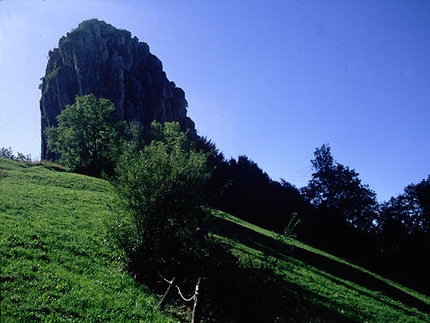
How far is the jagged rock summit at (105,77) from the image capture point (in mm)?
101250

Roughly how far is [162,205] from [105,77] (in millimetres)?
100615

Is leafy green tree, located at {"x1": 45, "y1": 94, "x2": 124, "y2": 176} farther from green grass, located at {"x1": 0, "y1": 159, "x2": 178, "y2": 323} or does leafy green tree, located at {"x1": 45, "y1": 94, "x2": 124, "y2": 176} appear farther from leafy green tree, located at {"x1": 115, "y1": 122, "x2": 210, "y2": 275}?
leafy green tree, located at {"x1": 115, "y1": 122, "x2": 210, "y2": 275}

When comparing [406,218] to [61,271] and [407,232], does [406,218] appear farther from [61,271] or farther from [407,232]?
[61,271]

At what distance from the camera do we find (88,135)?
62.4 meters

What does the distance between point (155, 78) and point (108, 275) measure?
116m

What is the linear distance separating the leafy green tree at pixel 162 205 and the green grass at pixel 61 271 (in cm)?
179

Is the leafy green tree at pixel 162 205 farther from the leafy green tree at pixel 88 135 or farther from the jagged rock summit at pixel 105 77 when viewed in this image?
the jagged rock summit at pixel 105 77

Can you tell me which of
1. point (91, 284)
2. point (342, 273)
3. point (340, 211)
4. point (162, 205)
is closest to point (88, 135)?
point (162, 205)

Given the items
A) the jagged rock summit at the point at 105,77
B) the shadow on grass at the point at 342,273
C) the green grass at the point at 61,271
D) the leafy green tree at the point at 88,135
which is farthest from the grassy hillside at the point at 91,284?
the jagged rock summit at the point at 105,77

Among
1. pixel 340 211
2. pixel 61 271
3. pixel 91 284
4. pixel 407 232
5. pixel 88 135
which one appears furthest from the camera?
pixel 340 211

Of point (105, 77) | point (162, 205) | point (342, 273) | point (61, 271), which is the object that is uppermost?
point (105, 77)

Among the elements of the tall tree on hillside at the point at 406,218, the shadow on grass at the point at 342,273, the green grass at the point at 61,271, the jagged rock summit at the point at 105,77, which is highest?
the jagged rock summit at the point at 105,77

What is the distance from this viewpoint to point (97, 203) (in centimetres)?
3005

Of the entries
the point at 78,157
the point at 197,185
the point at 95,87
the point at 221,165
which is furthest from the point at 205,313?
the point at 95,87
